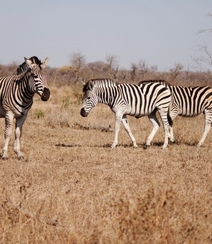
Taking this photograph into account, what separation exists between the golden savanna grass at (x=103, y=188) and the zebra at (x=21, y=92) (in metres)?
0.83

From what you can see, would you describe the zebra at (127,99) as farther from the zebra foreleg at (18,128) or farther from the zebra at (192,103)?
the zebra foreleg at (18,128)

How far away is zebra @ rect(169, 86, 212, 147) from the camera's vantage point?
486 inches

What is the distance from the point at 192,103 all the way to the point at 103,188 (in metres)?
6.31

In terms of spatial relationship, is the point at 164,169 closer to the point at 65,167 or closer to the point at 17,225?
the point at 65,167

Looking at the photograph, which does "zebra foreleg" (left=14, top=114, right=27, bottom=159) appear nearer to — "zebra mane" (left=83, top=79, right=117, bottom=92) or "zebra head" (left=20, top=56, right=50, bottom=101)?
"zebra head" (left=20, top=56, right=50, bottom=101)

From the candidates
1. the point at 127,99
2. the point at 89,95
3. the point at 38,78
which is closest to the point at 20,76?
the point at 38,78

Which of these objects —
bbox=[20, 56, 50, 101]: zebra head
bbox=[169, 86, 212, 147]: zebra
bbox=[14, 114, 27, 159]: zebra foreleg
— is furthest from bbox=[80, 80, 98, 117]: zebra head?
bbox=[20, 56, 50, 101]: zebra head

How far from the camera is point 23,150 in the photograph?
1062 cm

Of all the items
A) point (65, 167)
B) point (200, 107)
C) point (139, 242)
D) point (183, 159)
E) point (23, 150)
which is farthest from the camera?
point (200, 107)

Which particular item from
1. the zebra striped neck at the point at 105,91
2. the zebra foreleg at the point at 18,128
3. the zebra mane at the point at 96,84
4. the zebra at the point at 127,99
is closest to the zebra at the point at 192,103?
the zebra at the point at 127,99

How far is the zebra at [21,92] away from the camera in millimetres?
8906

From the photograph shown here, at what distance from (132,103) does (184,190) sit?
213 inches

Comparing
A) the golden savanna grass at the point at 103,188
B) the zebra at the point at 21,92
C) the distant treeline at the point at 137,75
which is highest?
the distant treeline at the point at 137,75

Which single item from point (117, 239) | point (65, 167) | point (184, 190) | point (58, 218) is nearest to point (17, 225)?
point (58, 218)
